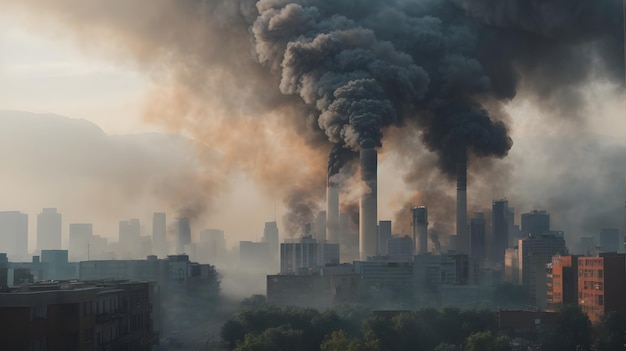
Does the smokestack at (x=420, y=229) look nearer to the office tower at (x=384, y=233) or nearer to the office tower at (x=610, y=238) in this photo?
the office tower at (x=384, y=233)

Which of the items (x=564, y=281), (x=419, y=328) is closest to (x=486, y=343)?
(x=419, y=328)

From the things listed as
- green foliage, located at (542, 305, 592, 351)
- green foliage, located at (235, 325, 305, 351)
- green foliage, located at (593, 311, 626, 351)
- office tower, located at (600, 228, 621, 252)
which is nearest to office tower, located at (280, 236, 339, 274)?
office tower, located at (600, 228, 621, 252)

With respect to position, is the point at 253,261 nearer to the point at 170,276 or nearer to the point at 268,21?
the point at 170,276

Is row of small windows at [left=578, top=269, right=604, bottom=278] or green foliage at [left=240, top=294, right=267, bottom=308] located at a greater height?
row of small windows at [left=578, top=269, right=604, bottom=278]

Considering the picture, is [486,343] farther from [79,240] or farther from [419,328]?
[79,240]

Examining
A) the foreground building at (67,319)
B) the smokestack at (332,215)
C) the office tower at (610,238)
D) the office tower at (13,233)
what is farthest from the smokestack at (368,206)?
the office tower at (13,233)

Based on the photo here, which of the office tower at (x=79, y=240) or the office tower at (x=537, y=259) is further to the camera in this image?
the office tower at (x=79, y=240)

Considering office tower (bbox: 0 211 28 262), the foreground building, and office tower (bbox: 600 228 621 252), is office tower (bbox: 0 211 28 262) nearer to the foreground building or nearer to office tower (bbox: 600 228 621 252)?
office tower (bbox: 600 228 621 252)
